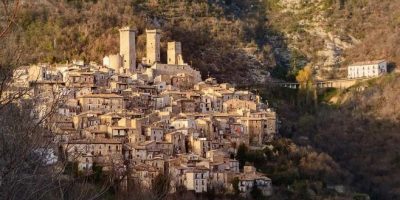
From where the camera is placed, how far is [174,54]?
52.3m

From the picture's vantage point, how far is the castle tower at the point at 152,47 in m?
52.0

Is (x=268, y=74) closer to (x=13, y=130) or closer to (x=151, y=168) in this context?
(x=151, y=168)

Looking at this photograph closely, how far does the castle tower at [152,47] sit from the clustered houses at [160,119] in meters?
0.24

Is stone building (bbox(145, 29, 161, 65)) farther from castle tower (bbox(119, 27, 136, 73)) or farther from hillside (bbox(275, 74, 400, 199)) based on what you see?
hillside (bbox(275, 74, 400, 199))

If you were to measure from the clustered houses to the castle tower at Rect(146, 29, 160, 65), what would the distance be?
24 centimetres

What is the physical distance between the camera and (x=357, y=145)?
45875mm

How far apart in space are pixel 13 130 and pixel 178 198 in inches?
919

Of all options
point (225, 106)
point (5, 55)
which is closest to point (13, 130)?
point (5, 55)

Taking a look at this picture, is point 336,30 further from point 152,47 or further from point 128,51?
point 128,51

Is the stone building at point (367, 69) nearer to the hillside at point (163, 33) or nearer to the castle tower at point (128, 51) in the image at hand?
the hillside at point (163, 33)

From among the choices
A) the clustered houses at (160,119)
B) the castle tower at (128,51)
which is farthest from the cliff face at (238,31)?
the clustered houses at (160,119)

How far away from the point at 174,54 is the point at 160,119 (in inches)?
508

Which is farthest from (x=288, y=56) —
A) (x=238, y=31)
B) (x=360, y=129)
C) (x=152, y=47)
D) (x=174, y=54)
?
(x=360, y=129)

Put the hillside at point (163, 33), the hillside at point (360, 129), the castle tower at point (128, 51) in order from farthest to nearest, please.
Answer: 1. the hillside at point (163, 33)
2. the castle tower at point (128, 51)
3. the hillside at point (360, 129)
